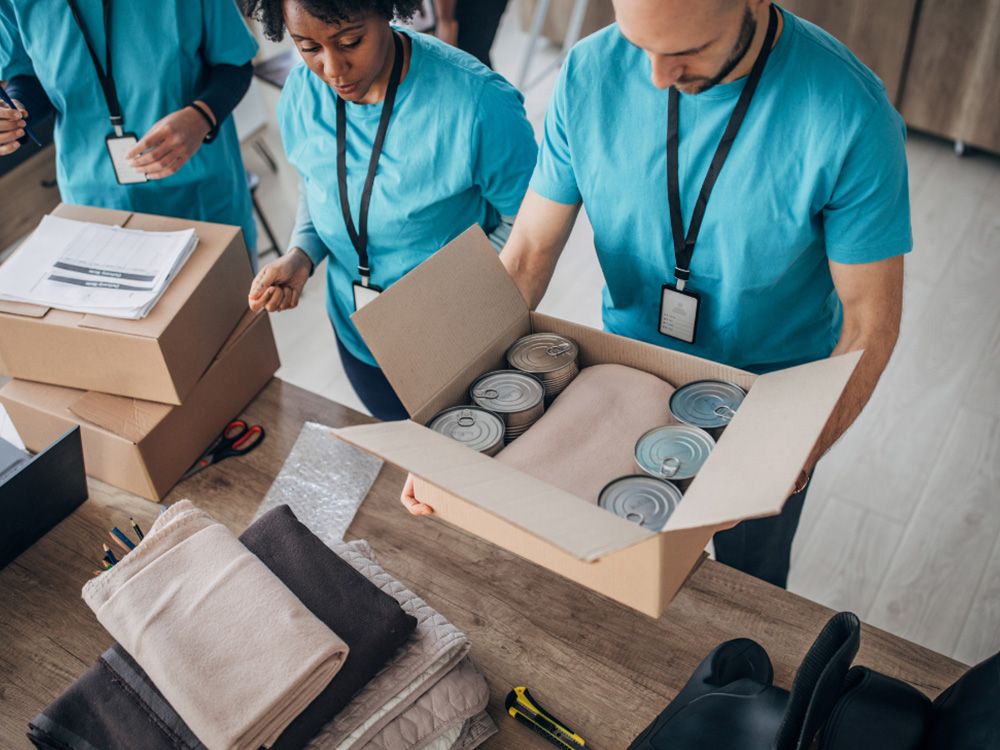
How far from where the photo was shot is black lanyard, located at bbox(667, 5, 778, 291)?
→ 123 centimetres

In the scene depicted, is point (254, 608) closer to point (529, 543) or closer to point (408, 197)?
point (529, 543)

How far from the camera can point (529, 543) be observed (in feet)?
3.41

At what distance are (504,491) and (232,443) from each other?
2.59ft

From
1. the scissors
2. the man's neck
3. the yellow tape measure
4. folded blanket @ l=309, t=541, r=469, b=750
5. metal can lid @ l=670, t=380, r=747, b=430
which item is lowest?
the scissors

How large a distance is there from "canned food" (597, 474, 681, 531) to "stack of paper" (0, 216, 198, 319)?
0.82m

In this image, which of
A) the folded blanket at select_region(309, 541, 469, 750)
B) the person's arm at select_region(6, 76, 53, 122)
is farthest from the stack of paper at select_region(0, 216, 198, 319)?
the folded blanket at select_region(309, 541, 469, 750)

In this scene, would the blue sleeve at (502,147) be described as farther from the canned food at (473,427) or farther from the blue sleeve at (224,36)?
the blue sleeve at (224,36)

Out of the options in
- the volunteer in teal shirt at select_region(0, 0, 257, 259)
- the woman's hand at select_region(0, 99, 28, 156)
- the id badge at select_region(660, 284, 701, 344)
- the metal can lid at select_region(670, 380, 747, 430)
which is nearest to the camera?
the metal can lid at select_region(670, 380, 747, 430)

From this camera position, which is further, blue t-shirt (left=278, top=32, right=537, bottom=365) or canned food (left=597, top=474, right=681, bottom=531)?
blue t-shirt (left=278, top=32, right=537, bottom=365)

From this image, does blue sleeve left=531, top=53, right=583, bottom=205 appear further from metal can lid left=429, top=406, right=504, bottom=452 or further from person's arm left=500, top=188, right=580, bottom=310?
metal can lid left=429, top=406, right=504, bottom=452

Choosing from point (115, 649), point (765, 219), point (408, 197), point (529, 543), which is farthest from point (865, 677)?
point (408, 197)

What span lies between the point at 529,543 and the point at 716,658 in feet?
1.03

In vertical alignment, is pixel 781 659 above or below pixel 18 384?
below

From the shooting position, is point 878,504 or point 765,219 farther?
point 878,504
